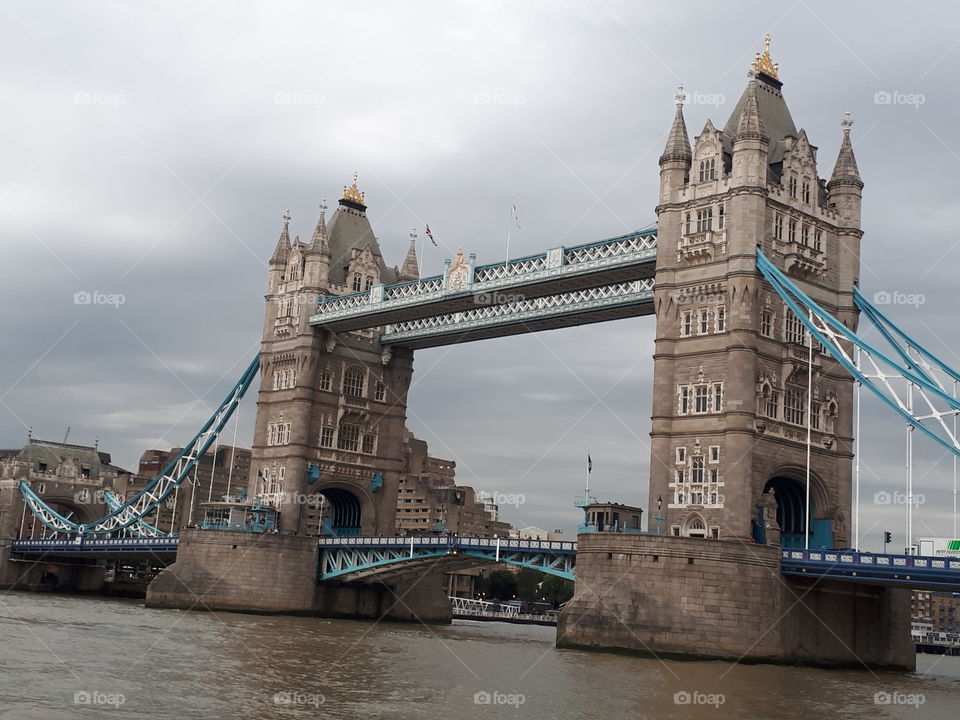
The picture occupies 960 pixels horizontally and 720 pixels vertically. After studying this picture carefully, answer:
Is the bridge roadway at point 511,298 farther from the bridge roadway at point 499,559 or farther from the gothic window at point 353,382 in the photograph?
the bridge roadway at point 499,559

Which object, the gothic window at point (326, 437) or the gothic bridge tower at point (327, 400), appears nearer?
the gothic bridge tower at point (327, 400)

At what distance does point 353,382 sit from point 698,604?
39.9m

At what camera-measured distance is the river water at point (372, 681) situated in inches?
1204

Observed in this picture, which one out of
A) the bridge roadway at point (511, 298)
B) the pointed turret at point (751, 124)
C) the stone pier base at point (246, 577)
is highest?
the pointed turret at point (751, 124)

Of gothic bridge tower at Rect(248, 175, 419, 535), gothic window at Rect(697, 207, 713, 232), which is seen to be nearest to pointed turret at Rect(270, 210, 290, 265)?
gothic bridge tower at Rect(248, 175, 419, 535)

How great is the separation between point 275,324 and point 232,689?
54.5m

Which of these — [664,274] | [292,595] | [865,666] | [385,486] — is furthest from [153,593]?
[865,666]

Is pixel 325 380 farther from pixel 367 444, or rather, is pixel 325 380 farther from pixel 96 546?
pixel 96 546

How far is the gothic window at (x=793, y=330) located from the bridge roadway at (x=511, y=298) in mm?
7658

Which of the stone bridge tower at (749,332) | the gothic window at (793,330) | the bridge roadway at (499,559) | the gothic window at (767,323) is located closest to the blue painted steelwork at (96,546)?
the bridge roadway at (499,559)

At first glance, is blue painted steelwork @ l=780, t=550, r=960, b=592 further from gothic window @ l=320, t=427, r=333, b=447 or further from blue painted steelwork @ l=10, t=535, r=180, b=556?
blue painted steelwork @ l=10, t=535, r=180, b=556

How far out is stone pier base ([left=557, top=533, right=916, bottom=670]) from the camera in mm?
51125

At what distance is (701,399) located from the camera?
58562 mm

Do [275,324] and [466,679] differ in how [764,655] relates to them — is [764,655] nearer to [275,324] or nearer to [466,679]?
[466,679]
